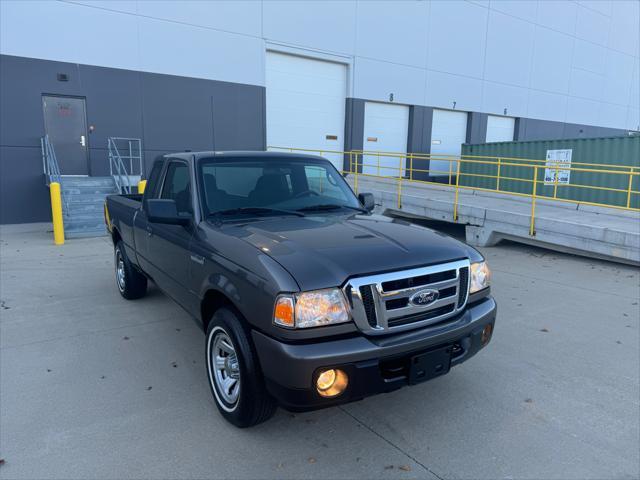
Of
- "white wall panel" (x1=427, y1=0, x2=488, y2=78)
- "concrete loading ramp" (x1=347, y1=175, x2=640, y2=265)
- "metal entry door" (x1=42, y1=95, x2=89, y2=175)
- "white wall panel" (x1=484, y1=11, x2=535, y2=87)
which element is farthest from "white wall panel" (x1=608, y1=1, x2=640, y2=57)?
"metal entry door" (x1=42, y1=95, x2=89, y2=175)

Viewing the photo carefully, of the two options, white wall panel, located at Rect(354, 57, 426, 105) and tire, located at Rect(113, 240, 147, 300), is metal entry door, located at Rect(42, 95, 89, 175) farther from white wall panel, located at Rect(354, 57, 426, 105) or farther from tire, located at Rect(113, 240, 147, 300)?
white wall panel, located at Rect(354, 57, 426, 105)

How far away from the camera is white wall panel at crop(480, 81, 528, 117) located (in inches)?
899

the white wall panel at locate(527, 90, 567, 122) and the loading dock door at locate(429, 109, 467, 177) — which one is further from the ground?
the white wall panel at locate(527, 90, 567, 122)

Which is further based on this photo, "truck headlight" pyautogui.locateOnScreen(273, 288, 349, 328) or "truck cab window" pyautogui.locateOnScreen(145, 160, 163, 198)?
"truck cab window" pyautogui.locateOnScreen(145, 160, 163, 198)

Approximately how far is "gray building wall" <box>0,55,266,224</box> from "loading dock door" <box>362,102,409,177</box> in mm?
5148

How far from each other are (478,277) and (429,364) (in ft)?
2.84

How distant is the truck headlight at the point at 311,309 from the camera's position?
8.43 ft

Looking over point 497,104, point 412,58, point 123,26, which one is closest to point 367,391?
point 123,26

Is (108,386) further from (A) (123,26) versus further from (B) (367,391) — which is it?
(A) (123,26)

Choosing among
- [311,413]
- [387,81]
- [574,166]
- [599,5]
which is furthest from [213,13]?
[599,5]

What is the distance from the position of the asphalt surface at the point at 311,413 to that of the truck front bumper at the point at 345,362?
52 cm

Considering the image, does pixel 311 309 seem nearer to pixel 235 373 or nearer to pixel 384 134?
pixel 235 373

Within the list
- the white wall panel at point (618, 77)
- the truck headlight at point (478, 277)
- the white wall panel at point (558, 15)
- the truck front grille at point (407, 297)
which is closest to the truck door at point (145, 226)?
the truck front grille at point (407, 297)

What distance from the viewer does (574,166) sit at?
1808 centimetres
